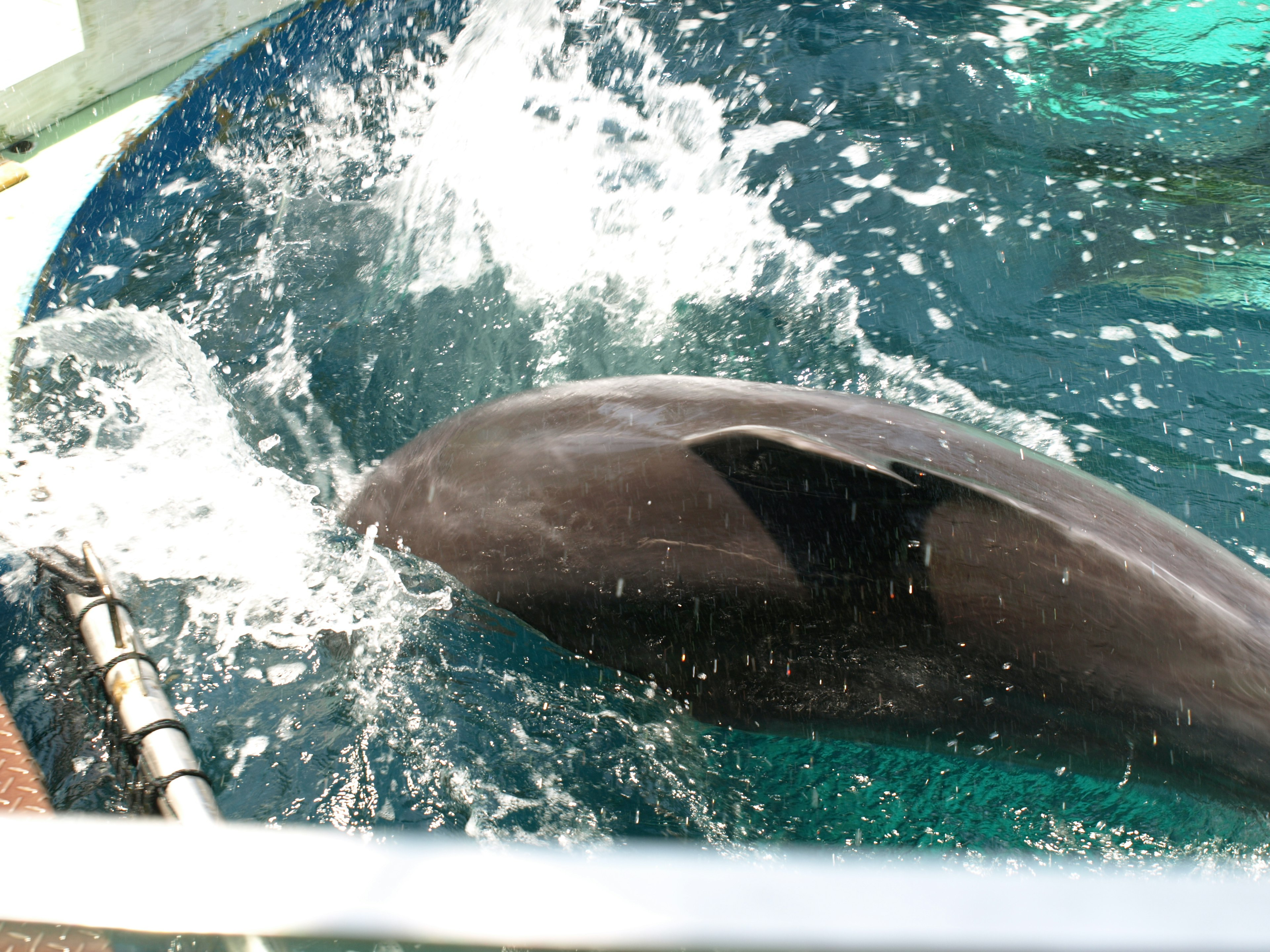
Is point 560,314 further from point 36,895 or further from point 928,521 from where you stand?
point 36,895

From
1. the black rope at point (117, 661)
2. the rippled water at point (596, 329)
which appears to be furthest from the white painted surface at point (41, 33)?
the black rope at point (117, 661)

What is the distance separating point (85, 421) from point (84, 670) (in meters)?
1.40

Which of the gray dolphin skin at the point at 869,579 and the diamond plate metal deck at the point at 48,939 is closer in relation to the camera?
the diamond plate metal deck at the point at 48,939

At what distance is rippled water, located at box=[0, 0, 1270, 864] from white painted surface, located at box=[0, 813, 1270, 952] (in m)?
2.06

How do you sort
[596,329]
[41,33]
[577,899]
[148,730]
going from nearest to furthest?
[577,899] → [148,730] → [596,329] → [41,33]

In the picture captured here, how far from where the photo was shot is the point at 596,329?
469 cm

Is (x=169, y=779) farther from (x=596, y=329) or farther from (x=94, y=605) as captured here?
(x=596, y=329)

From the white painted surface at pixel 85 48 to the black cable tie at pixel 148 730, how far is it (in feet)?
12.5

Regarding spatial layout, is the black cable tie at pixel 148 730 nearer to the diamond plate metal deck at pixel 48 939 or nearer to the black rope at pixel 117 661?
the black rope at pixel 117 661

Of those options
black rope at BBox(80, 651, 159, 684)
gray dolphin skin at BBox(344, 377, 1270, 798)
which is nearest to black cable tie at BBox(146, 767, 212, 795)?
black rope at BBox(80, 651, 159, 684)

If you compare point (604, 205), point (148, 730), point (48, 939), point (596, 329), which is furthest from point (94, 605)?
point (604, 205)

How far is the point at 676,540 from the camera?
8.48 feet

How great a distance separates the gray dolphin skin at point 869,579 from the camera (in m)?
2.26

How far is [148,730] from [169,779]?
0.20 m
